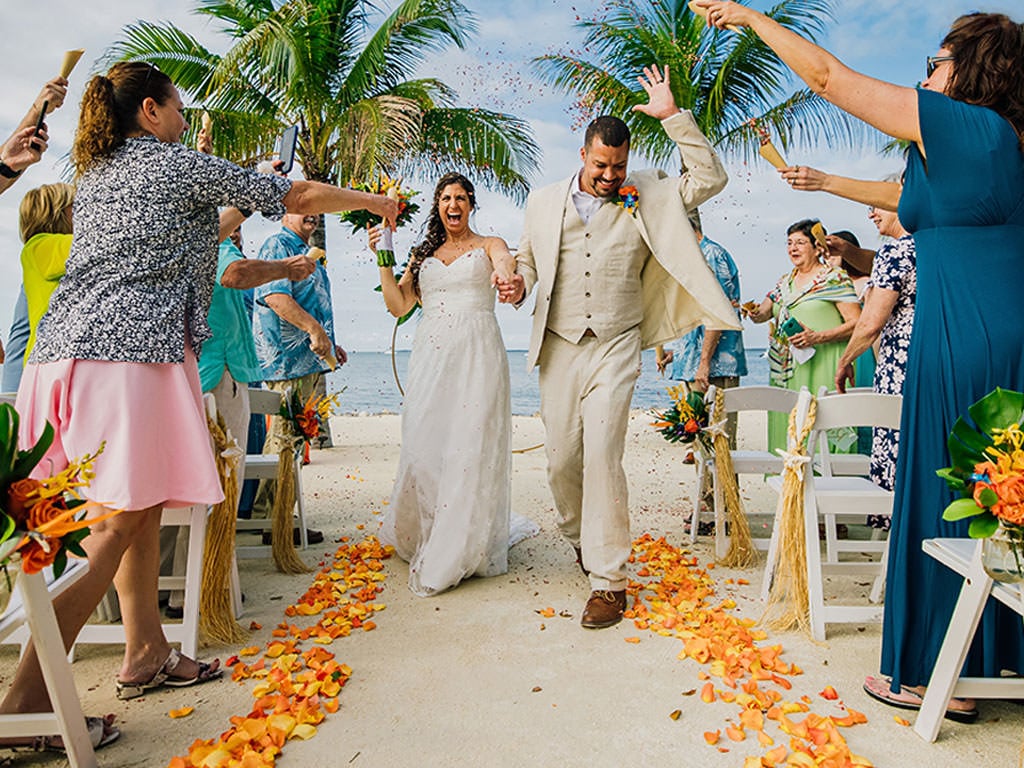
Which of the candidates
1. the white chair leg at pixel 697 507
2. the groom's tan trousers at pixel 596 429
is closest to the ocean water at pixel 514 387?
the white chair leg at pixel 697 507

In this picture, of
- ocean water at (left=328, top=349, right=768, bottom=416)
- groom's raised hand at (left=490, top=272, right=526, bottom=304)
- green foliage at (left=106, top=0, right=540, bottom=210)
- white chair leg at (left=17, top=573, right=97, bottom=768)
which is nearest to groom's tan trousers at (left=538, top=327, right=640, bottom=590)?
groom's raised hand at (left=490, top=272, right=526, bottom=304)

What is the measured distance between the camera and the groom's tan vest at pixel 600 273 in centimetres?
404

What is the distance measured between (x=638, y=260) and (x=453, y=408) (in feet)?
4.71

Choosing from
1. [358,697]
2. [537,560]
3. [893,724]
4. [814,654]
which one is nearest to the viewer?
[893,724]

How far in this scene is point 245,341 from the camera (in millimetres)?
4270

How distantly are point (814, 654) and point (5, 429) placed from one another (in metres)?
3.21

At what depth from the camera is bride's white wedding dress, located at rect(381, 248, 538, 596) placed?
14.6 feet

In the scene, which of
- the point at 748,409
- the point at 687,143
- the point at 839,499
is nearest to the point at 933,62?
the point at 687,143

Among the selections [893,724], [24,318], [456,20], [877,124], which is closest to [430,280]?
[24,318]

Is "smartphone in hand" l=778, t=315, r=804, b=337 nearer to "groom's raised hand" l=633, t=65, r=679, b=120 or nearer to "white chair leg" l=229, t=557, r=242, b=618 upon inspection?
→ "groom's raised hand" l=633, t=65, r=679, b=120

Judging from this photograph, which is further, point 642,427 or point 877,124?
point 642,427

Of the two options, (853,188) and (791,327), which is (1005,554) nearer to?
(853,188)

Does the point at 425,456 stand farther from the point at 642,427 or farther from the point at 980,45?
the point at 642,427

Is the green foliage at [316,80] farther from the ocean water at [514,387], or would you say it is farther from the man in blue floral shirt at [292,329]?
the ocean water at [514,387]
